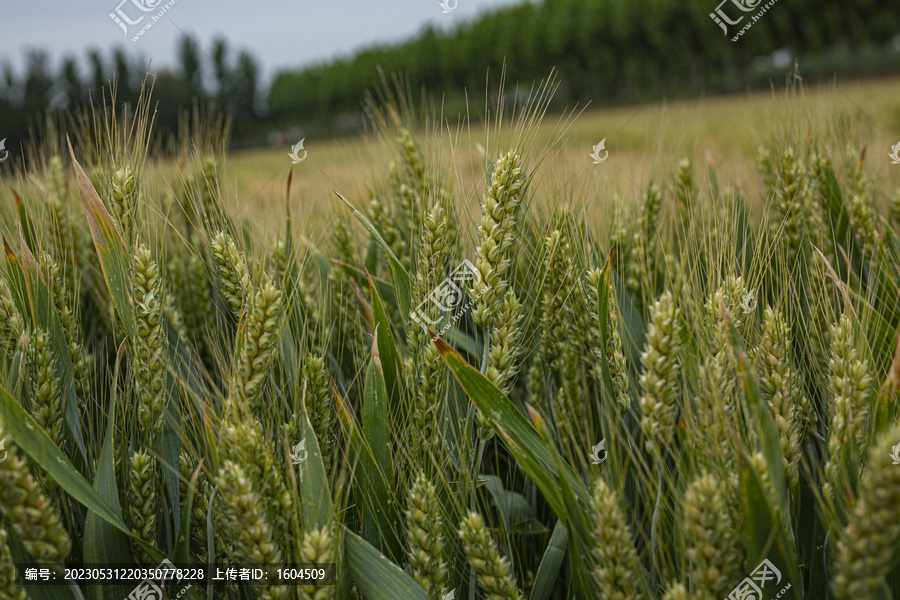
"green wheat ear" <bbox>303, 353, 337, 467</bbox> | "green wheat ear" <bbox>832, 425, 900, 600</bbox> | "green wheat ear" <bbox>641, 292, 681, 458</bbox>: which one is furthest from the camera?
"green wheat ear" <bbox>303, 353, 337, 467</bbox>

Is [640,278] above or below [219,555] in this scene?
above

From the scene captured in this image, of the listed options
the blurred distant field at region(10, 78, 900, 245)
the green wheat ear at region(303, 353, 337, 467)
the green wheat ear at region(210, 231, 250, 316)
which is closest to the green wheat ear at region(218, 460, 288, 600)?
the green wheat ear at region(303, 353, 337, 467)

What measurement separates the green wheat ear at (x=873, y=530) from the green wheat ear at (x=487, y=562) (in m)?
0.48

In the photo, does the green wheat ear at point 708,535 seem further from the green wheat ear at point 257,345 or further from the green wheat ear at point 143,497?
the green wheat ear at point 143,497

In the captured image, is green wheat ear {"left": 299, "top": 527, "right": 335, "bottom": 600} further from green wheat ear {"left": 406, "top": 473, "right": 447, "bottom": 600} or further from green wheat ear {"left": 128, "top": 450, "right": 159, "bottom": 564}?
green wheat ear {"left": 128, "top": 450, "right": 159, "bottom": 564}

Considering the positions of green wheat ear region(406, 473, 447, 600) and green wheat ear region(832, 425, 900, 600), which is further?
green wheat ear region(406, 473, 447, 600)

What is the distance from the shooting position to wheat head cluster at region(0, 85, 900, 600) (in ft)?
2.88

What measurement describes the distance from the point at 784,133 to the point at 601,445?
150 cm

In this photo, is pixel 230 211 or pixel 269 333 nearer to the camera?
pixel 269 333

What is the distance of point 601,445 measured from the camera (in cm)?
121

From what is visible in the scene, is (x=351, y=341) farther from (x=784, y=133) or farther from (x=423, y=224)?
(x=784, y=133)

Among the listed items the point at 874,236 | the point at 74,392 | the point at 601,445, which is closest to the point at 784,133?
the point at 874,236

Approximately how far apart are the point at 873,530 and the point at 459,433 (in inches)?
28.5

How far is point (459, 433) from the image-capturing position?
121cm
